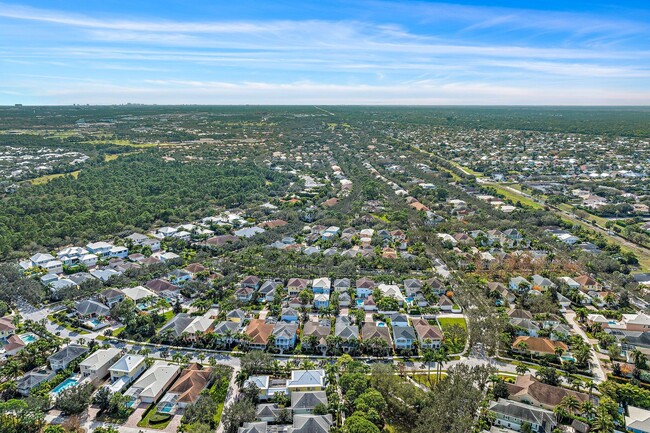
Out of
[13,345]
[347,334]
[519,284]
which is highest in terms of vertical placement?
[519,284]

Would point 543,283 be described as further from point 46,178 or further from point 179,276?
point 46,178

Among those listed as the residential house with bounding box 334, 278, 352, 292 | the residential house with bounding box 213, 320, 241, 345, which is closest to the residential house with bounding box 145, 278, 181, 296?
the residential house with bounding box 213, 320, 241, 345

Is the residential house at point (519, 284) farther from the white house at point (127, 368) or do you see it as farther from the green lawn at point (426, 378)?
the white house at point (127, 368)

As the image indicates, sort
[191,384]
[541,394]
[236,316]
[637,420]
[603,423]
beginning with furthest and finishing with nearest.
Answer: [236,316] → [191,384] → [541,394] → [637,420] → [603,423]

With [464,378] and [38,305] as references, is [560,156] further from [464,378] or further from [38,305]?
[38,305]

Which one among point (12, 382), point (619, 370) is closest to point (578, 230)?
point (619, 370)

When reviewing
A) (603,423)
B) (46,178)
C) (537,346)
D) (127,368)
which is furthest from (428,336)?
(46,178)

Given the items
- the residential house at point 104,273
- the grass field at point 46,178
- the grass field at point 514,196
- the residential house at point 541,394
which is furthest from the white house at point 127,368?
the grass field at point 46,178
